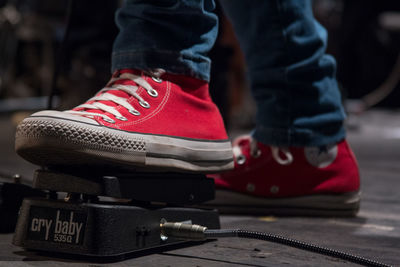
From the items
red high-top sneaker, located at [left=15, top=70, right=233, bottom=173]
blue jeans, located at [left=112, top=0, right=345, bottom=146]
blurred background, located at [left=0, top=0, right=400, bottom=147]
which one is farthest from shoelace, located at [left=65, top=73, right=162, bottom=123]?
blurred background, located at [left=0, top=0, right=400, bottom=147]

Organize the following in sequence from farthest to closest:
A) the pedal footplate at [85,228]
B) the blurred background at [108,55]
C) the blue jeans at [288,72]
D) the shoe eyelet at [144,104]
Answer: the blurred background at [108,55], the blue jeans at [288,72], the shoe eyelet at [144,104], the pedal footplate at [85,228]

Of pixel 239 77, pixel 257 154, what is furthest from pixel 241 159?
pixel 239 77

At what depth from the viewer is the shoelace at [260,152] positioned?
3.10ft

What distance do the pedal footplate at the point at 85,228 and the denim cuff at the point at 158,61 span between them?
0.21 metres

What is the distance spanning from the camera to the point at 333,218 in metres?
0.94

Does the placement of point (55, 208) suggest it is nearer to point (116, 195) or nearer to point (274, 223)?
point (116, 195)

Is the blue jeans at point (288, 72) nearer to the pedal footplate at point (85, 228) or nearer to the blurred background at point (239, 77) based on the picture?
the blurred background at point (239, 77)

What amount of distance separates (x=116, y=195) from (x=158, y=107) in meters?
0.15

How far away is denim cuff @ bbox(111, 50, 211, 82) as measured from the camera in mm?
717

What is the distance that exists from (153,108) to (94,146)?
0.12 m

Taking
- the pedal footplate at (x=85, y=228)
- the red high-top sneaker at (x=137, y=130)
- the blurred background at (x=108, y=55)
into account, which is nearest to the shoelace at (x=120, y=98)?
the red high-top sneaker at (x=137, y=130)

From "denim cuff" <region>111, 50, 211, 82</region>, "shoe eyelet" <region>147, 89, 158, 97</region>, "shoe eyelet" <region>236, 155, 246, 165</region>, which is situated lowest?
"shoe eyelet" <region>236, 155, 246, 165</region>

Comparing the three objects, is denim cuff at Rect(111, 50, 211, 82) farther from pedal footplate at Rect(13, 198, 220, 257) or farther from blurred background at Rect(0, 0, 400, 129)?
blurred background at Rect(0, 0, 400, 129)

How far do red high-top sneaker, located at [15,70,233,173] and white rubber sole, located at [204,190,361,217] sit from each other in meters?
0.19
